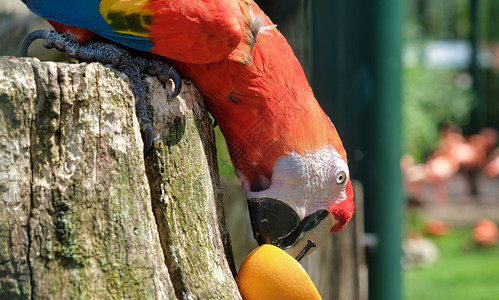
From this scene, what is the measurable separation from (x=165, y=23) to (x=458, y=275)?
149 inches

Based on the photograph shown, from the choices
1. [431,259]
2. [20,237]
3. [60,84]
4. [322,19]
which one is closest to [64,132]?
[60,84]

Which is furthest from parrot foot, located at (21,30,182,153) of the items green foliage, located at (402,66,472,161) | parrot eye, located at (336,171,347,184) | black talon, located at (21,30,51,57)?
green foliage, located at (402,66,472,161)

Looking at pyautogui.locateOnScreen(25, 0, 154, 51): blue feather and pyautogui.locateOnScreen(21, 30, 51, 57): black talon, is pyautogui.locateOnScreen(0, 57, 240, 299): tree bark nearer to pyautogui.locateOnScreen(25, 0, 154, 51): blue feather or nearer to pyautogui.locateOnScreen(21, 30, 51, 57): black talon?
pyautogui.locateOnScreen(25, 0, 154, 51): blue feather

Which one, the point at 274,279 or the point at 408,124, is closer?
the point at 274,279

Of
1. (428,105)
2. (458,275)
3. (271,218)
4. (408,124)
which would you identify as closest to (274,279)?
(271,218)

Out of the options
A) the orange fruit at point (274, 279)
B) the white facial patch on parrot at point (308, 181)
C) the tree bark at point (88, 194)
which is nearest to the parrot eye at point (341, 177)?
the white facial patch on parrot at point (308, 181)

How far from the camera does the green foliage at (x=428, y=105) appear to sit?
5992 mm

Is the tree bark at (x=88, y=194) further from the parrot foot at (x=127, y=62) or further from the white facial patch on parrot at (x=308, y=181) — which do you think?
the white facial patch on parrot at (x=308, y=181)

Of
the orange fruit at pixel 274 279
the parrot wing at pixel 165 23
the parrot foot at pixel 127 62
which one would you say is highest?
the parrot wing at pixel 165 23

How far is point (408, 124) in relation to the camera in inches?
228

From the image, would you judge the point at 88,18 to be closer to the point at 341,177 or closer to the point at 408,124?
the point at 341,177

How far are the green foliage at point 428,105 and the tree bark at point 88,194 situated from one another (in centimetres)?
487

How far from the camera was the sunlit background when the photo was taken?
2.21m

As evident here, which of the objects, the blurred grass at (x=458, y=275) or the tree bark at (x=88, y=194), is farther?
the blurred grass at (x=458, y=275)
